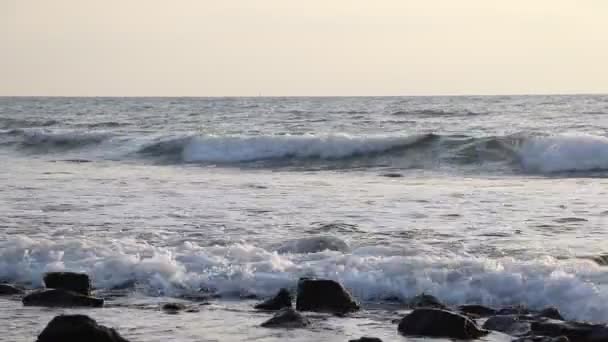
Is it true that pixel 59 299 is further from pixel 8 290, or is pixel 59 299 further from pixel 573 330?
pixel 573 330

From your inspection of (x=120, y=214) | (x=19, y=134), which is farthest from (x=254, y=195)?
(x=19, y=134)

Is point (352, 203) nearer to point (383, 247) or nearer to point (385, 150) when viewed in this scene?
point (383, 247)

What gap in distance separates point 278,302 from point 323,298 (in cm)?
37

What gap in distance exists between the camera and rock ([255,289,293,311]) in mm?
8195

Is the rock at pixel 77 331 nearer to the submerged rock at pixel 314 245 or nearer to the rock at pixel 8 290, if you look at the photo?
the rock at pixel 8 290

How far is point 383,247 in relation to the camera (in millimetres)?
10273

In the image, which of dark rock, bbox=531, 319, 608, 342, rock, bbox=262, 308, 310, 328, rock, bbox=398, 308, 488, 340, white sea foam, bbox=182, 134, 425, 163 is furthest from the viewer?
white sea foam, bbox=182, 134, 425, 163

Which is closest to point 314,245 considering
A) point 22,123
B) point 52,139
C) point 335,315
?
point 335,315

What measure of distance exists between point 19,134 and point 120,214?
943 inches

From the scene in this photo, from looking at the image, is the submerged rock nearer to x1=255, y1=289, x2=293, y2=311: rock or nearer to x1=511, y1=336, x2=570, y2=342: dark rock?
x1=255, y1=289, x2=293, y2=311: rock

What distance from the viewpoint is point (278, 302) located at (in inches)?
324

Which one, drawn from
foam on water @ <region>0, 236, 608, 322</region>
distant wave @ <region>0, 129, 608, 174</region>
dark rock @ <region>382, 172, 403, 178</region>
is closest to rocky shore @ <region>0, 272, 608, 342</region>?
foam on water @ <region>0, 236, 608, 322</region>

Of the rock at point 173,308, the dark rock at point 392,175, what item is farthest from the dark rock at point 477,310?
the dark rock at point 392,175

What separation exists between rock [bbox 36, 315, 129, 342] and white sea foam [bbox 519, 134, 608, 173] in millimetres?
15687
